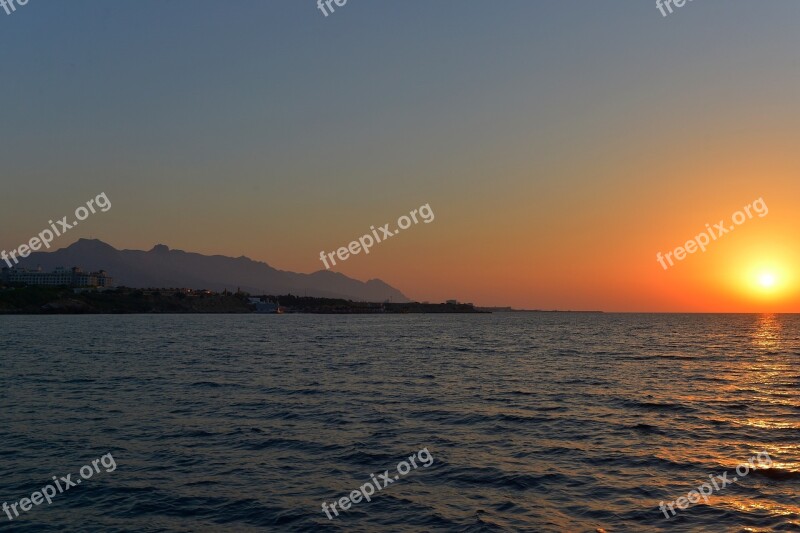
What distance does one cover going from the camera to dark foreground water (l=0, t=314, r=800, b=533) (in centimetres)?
2108

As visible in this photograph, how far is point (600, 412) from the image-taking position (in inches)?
1588

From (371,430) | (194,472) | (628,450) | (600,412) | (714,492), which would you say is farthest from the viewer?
(600,412)

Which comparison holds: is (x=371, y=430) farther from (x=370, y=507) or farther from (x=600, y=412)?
(x=600, y=412)

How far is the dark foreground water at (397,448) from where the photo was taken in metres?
21.1

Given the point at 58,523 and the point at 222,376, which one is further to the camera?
the point at 222,376

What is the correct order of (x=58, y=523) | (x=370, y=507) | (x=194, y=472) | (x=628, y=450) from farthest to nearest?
(x=628, y=450) < (x=194, y=472) < (x=370, y=507) < (x=58, y=523)

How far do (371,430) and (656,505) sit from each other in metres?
15.8

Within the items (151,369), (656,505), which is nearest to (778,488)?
(656,505)

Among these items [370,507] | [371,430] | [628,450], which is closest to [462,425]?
[371,430]

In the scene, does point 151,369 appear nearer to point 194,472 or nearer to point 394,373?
point 394,373

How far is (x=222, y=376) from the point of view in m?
58.9

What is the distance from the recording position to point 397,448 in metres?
30.0

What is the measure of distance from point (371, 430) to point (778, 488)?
18.6 m

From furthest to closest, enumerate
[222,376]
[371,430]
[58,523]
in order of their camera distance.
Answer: [222,376], [371,430], [58,523]
